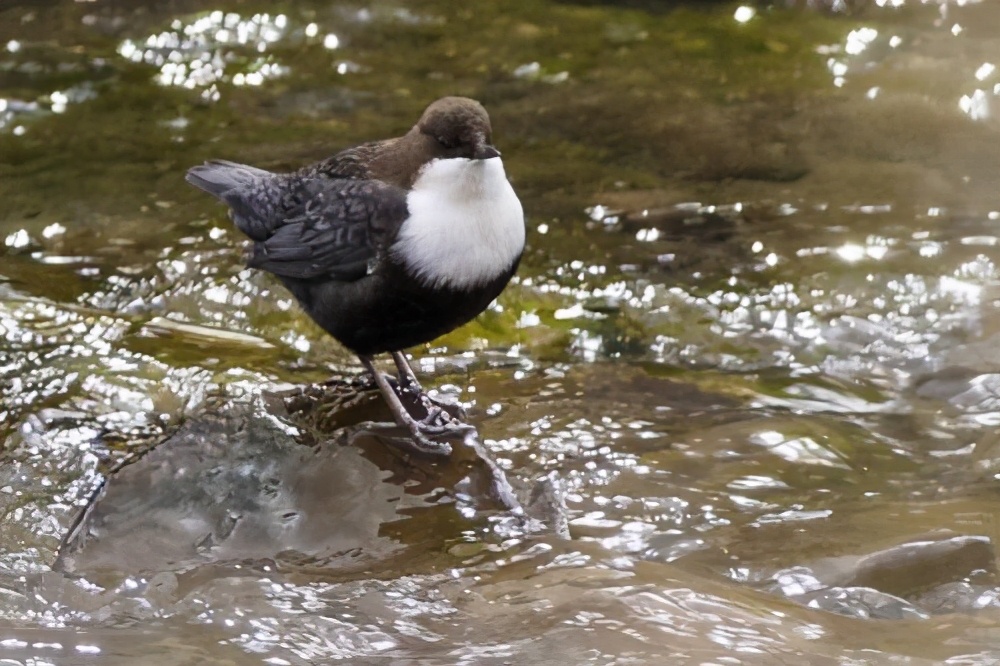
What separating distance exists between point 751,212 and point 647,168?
689 millimetres

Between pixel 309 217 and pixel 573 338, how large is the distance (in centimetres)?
A: 123

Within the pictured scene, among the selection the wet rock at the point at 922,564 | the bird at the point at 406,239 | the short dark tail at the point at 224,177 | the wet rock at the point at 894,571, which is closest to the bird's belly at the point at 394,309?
the bird at the point at 406,239

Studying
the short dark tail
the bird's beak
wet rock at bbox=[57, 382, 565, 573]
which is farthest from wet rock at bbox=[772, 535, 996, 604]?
the short dark tail

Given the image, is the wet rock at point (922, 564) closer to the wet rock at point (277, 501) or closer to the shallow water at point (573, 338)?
the shallow water at point (573, 338)

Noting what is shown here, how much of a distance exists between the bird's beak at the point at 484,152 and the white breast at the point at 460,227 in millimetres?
44

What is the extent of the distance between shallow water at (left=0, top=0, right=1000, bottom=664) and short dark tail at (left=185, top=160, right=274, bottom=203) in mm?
575

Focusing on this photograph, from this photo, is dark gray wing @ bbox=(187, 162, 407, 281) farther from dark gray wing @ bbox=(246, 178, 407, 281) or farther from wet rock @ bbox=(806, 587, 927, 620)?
wet rock @ bbox=(806, 587, 927, 620)

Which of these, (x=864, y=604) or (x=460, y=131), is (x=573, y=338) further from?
(x=864, y=604)

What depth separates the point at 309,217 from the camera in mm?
3631

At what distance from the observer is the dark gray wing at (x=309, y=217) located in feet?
11.0

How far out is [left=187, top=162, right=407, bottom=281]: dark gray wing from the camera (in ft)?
11.0

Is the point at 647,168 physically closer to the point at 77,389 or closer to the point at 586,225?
the point at 586,225

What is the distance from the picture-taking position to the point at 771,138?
6.10m

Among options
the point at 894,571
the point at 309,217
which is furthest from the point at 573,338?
the point at 894,571
